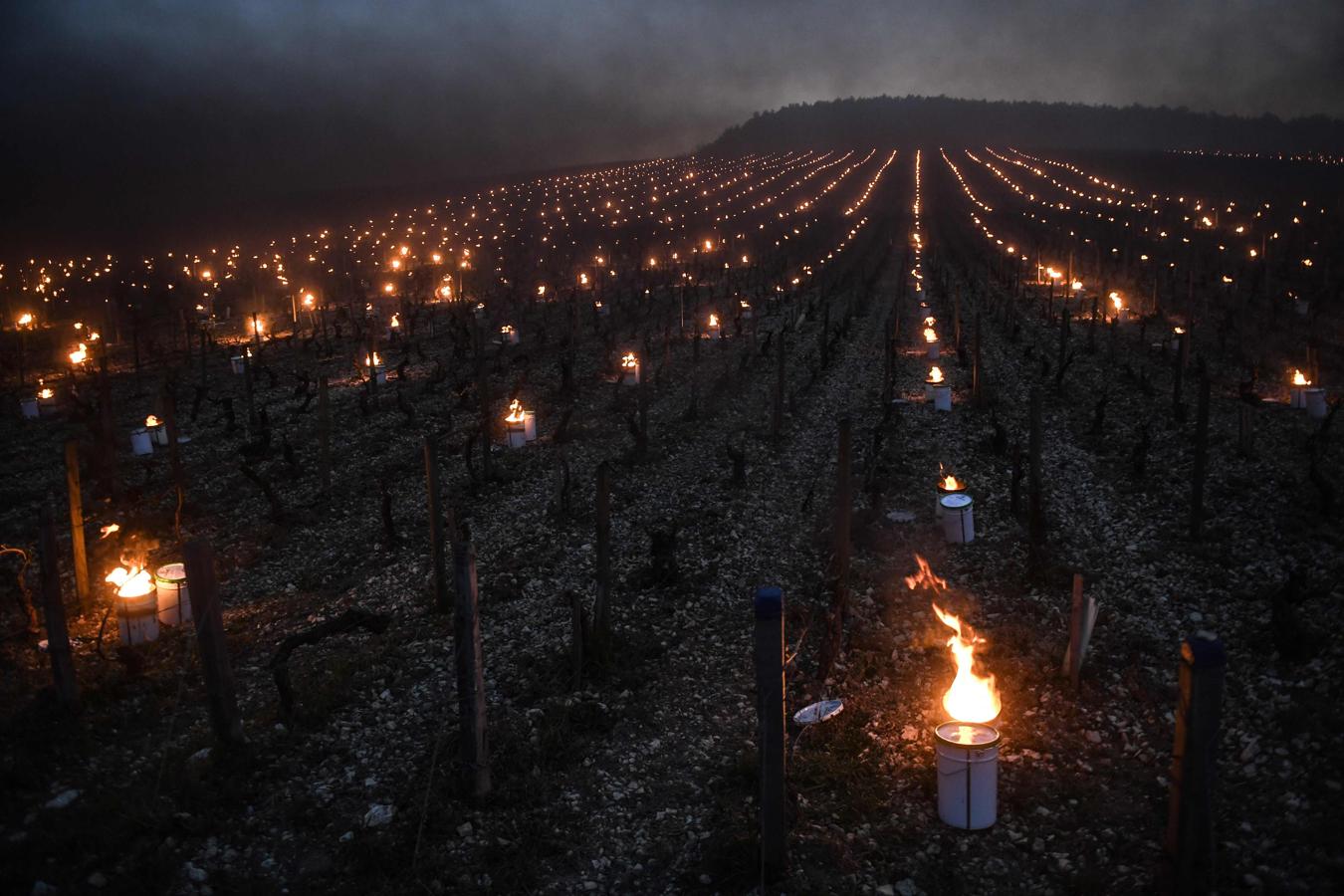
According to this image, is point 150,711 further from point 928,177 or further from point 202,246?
point 928,177

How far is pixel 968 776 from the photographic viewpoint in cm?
774

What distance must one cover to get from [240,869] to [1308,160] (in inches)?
5520

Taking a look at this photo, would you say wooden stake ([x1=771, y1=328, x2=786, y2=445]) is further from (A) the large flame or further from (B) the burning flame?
(B) the burning flame

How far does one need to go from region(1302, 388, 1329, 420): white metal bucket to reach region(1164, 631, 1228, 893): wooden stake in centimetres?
1841

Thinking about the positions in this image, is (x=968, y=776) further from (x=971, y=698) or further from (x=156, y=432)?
(x=156, y=432)

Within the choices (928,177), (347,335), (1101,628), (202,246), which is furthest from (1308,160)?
(202,246)

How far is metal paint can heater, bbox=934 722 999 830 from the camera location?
7711 millimetres

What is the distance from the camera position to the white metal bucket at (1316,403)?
67.4 ft

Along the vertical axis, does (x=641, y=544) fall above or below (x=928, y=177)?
below

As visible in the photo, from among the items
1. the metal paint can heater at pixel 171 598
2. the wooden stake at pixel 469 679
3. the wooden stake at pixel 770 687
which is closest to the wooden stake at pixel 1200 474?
the wooden stake at pixel 770 687

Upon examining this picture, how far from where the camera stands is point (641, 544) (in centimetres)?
1622

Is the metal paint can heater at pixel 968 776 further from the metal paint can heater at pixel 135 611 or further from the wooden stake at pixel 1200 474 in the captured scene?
the metal paint can heater at pixel 135 611

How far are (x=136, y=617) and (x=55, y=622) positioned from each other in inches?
93.0

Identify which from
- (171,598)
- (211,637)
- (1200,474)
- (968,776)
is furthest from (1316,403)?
(171,598)
